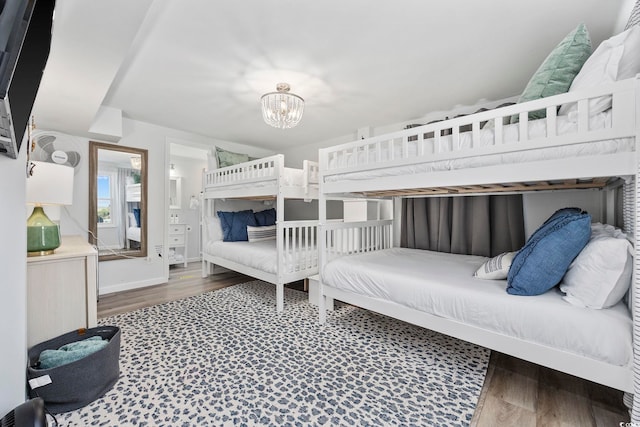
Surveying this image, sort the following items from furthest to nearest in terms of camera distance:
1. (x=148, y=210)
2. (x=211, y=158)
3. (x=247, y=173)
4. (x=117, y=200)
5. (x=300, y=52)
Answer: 1. (x=211, y=158)
2. (x=148, y=210)
3. (x=117, y=200)
4. (x=247, y=173)
5. (x=300, y=52)

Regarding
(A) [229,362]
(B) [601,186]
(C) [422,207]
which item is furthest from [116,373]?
(B) [601,186]

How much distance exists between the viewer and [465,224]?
2809mm

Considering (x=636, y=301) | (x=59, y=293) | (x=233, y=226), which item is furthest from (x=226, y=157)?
(x=636, y=301)

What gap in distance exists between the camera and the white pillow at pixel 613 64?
1192 millimetres

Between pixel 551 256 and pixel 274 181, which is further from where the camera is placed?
pixel 274 181

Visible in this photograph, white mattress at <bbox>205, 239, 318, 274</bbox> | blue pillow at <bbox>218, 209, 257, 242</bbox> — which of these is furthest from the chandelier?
blue pillow at <bbox>218, 209, 257, 242</bbox>

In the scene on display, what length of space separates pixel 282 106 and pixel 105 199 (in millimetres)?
2582

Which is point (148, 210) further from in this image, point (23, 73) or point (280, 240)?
point (23, 73)

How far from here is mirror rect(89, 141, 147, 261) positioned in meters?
3.13

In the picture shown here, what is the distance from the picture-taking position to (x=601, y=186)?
193cm

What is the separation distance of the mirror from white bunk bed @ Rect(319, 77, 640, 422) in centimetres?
270

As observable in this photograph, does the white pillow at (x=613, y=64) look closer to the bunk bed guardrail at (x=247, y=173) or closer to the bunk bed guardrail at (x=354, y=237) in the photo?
the bunk bed guardrail at (x=354, y=237)

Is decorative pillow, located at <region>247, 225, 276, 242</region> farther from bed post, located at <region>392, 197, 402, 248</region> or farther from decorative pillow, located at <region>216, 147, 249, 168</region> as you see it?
bed post, located at <region>392, 197, 402, 248</region>

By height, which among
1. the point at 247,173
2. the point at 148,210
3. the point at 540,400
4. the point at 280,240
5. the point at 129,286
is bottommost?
the point at 540,400
